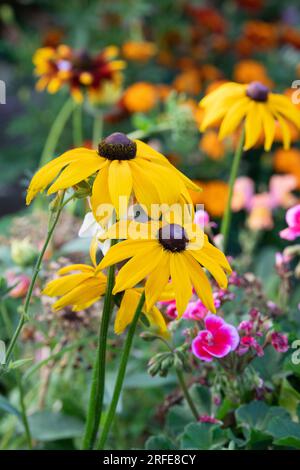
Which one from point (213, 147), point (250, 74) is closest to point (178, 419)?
point (213, 147)

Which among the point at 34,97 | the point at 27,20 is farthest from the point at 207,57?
the point at 27,20

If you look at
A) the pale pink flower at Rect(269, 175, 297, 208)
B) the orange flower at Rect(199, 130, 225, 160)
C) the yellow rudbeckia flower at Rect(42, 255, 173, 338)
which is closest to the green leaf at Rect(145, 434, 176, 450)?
the yellow rudbeckia flower at Rect(42, 255, 173, 338)

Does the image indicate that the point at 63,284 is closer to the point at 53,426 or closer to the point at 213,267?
the point at 213,267

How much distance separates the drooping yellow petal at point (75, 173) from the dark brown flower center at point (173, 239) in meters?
0.09

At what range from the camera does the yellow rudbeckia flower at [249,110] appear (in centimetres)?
104

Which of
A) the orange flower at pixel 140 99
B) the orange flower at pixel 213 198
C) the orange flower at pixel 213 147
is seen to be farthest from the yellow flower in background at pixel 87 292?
the orange flower at pixel 140 99

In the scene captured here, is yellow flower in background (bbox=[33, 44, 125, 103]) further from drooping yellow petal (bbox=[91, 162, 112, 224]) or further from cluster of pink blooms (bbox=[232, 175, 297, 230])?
drooping yellow petal (bbox=[91, 162, 112, 224])

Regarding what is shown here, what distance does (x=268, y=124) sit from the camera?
1.04 metres

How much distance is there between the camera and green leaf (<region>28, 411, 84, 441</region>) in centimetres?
113

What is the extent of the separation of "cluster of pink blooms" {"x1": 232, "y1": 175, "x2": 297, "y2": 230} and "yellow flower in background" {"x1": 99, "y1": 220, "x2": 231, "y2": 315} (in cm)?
86

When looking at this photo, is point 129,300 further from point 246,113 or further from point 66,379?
point 66,379

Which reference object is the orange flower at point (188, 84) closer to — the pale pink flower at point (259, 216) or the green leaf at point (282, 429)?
the pale pink flower at point (259, 216)
